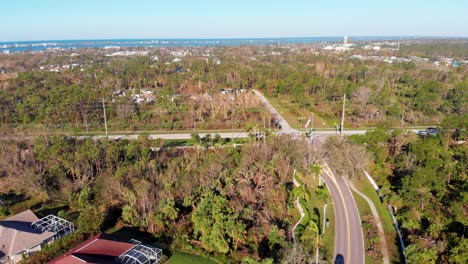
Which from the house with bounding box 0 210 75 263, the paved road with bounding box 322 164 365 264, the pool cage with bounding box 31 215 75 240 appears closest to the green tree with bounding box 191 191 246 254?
the paved road with bounding box 322 164 365 264

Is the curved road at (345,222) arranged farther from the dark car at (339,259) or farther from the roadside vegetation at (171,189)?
the roadside vegetation at (171,189)

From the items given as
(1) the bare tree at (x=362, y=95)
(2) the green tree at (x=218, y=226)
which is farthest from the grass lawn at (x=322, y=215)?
(1) the bare tree at (x=362, y=95)

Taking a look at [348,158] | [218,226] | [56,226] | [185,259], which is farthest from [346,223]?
[56,226]

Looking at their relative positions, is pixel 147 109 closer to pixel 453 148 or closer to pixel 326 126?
pixel 326 126

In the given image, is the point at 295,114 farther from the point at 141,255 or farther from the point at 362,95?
the point at 141,255

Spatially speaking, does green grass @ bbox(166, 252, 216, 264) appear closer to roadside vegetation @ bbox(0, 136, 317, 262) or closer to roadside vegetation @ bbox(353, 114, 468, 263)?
roadside vegetation @ bbox(0, 136, 317, 262)

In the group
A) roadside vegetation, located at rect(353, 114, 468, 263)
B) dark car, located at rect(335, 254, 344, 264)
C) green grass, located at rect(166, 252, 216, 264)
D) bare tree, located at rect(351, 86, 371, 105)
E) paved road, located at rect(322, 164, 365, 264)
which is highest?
bare tree, located at rect(351, 86, 371, 105)
